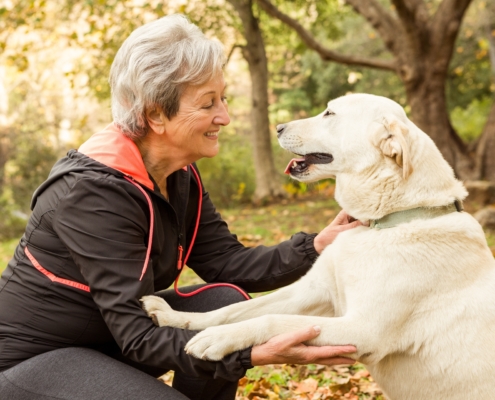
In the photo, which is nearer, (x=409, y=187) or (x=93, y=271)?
(x=93, y=271)

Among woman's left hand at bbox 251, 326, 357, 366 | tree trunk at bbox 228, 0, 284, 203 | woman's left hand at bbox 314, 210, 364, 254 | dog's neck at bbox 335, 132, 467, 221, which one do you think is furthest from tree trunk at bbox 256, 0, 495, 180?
woman's left hand at bbox 251, 326, 357, 366

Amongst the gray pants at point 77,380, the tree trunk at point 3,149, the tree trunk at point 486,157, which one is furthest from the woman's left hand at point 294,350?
the tree trunk at point 3,149

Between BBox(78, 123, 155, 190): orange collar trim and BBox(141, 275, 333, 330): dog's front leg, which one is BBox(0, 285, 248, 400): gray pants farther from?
BBox(78, 123, 155, 190): orange collar trim

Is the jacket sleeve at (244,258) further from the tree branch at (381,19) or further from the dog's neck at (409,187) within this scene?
the tree branch at (381,19)

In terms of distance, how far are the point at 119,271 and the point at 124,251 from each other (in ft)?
0.26

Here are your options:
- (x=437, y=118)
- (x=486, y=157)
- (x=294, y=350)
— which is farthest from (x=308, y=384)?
(x=486, y=157)

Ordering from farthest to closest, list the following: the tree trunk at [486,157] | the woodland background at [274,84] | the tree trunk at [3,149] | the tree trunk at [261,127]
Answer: the tree trunk at [3,149], the tree trunk at [261,127], the tree trunk at [486,157], the woodland background at [274,84]

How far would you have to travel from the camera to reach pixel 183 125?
7.95ft

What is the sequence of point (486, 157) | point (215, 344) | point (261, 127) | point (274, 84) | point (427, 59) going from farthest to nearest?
1. point (274, 84)
2. point (261, 127)
3. point (486, 157)
4. point (427, 59)
5. point (215, 344)

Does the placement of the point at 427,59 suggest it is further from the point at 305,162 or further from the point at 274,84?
A: the point at 274,84

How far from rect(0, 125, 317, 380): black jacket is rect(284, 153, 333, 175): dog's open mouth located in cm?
70

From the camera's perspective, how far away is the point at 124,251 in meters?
2.12

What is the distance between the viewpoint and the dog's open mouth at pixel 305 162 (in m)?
2.71

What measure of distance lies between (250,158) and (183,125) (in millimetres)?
11810
